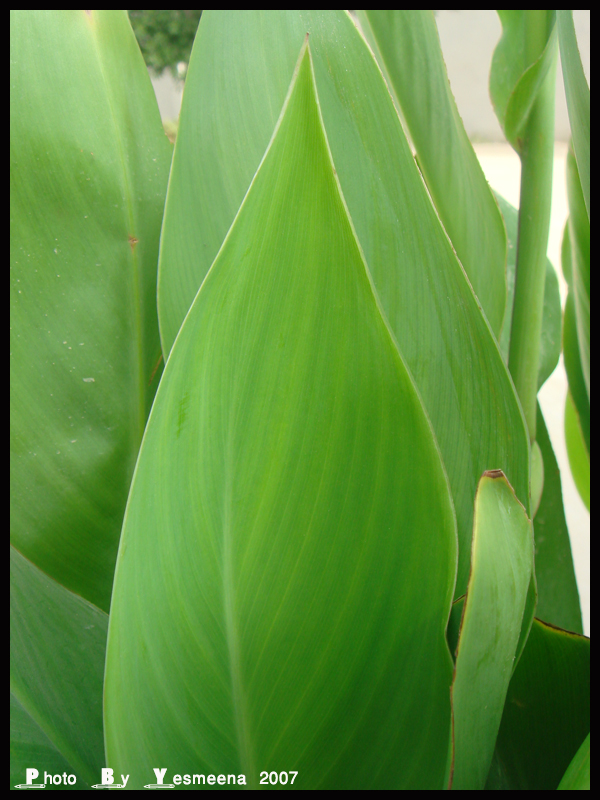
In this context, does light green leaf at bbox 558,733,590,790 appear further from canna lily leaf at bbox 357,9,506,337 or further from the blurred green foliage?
the blurred green foliage

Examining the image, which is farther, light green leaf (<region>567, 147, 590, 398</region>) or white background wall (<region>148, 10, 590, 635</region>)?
white background wall (<region>148, 10, 590, 635</region>)

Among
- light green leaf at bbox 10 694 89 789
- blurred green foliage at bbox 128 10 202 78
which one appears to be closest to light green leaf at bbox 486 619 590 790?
light green leaf at bbox 10 694 89 789

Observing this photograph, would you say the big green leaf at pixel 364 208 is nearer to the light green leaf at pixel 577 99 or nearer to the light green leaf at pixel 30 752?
the light green leaf at pixel 577 99

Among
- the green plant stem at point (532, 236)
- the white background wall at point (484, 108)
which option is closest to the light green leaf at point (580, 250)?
the green plant stem at point (532, 236)

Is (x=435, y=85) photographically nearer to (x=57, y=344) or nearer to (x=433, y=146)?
(x=433, y=146)

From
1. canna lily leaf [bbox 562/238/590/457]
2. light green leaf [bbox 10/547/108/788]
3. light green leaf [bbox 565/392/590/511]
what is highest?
canna lily leaf [bbox 562/238/590/457]

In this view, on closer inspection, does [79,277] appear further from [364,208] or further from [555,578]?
[555,578]

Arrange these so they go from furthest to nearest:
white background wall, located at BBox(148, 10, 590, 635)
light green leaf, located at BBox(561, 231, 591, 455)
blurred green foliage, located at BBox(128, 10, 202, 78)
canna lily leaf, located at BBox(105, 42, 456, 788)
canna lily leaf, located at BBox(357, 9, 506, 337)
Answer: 1. blurred green foliage, located at BBox(128, 10, 202, 78)
2. white background wall, located at BBox(148, 10, 590, 635)
3. light green leaf, located at BBox(561, 231, 591, 455)
4. canna lily leaf, located at BBox(357, 9, 506, 337)
5. canna lily leaf, located at BBox(105, 42, 456, 788)
